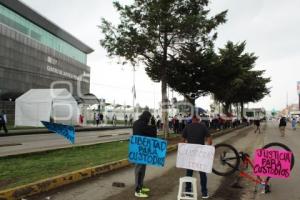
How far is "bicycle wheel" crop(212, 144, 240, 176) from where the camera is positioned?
34.9 ft

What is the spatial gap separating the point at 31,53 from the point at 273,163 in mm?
76427

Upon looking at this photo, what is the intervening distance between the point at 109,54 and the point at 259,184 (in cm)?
1914

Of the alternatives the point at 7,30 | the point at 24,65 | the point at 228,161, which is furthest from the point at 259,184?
the point at 24,65

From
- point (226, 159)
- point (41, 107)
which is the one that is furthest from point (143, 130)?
point (41, 107)

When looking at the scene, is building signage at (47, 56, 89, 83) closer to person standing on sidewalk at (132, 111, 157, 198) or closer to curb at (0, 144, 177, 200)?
curb at (0, 144, 177, 200)

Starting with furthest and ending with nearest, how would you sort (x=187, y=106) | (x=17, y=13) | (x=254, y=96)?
(x=17, y=13) → (x=254, y=96) → (x=187, y=106)

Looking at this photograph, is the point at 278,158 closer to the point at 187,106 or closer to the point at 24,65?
the point at 187,106

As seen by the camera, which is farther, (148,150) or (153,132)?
(153,132)

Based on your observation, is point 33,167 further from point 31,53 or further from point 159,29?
point 31,53

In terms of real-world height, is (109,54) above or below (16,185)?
above

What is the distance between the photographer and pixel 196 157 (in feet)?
29.0

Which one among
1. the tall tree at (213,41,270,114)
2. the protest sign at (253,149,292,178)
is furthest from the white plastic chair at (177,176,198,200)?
the tall tree at (213,41,270,114)

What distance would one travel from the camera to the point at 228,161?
1086 cm

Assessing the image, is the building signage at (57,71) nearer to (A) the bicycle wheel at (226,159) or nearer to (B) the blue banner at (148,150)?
(A) the bicycle wheel at (226,159)
